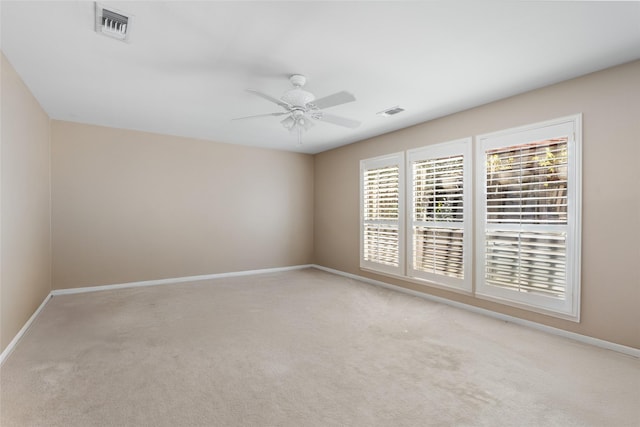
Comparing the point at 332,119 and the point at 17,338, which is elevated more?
the point at 332,119

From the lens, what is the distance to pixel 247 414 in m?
1.84

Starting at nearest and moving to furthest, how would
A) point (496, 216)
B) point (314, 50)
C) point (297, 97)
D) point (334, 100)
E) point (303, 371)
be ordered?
point (303, 371), point (314, 50), point (334, 100), point (297, 97), point (496, 216)

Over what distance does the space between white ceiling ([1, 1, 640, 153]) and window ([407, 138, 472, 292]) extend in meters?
0.66

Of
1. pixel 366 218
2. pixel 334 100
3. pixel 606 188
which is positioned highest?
pixel 334 100

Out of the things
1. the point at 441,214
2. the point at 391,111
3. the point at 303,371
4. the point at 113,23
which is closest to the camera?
the point at 113,23

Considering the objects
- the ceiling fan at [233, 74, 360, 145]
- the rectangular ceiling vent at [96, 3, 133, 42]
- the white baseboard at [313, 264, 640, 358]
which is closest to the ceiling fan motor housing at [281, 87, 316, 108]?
the ceiling fan at [233, 74, 360, 145]

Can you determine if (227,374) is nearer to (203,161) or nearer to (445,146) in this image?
(445,146)

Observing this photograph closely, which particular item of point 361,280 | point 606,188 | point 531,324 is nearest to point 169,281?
point 361,280

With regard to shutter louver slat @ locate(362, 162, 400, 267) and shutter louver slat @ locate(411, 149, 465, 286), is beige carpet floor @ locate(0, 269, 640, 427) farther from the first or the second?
shutter louver slat @ locate(362, 162, 400, 267)

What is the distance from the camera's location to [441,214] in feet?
13.6

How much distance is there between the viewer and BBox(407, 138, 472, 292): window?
388 cm

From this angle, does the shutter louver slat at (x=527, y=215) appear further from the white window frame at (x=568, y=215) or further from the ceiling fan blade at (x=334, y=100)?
the ceiling fan blade at (x=334, y=100)

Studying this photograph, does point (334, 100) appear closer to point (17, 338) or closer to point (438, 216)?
point (438, 216)

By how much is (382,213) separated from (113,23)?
13.2ft
